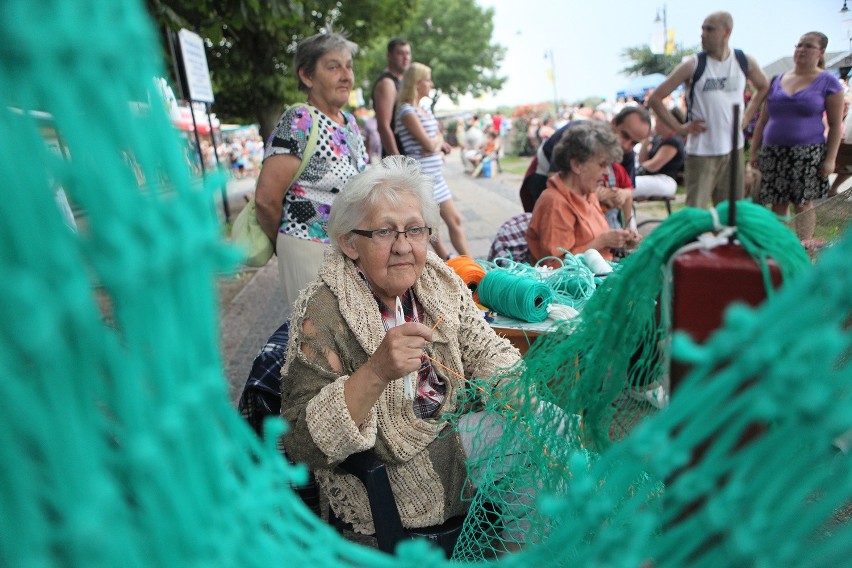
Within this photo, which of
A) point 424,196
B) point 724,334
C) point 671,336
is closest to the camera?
point 724,334

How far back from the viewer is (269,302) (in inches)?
229

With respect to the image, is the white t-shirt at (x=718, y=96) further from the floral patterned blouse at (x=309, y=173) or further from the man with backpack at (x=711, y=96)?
the floral patterned blouse at (x=309, y=173)

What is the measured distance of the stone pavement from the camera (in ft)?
14.3

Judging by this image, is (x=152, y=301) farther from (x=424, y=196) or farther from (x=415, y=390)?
(x=424, y=196)

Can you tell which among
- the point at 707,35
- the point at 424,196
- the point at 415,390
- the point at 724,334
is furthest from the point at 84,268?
the point at 707,35

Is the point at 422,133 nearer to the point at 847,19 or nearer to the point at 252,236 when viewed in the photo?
the point at 252,236

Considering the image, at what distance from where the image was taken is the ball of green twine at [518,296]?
2.36 metres

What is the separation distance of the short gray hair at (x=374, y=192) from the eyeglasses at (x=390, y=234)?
0.05 metres

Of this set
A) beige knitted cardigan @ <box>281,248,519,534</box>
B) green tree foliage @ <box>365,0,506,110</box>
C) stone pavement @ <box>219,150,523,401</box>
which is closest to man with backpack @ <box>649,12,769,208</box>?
stone pavement @ <box>219,150,523,401</box>

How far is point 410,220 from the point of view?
193 cm

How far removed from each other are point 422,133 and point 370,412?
3.50 meters

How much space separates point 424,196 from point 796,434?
158 centimetres

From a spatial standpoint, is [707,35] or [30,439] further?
[707,35]

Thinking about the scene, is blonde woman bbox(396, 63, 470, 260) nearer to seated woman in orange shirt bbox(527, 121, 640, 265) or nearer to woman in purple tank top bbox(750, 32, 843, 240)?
seated woman in orange shirt bbox(527, 121, 640, 265)
